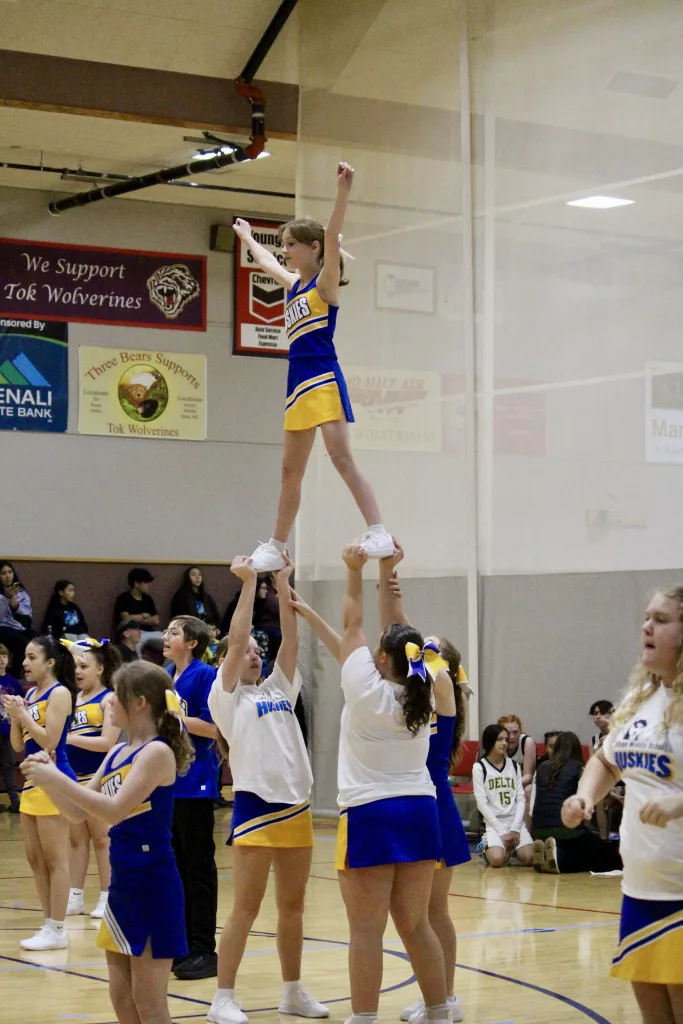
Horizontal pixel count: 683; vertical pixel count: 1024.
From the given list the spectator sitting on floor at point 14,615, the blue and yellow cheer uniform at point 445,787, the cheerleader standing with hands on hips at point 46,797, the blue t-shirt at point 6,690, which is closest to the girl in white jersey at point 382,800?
the blue and yellow cheer uniform at point 445,787

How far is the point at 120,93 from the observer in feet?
40.0

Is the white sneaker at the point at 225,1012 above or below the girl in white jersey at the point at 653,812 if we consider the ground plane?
below

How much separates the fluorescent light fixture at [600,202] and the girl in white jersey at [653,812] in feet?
24.1

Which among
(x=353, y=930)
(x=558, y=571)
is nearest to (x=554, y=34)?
(x=558, y=571)

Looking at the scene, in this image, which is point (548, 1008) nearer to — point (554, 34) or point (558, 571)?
point (558, 571)

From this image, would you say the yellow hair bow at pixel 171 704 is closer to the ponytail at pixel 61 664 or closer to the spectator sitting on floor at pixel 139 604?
the ponytail at pixel 61 664

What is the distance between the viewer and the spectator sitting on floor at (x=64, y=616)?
14.7 metres

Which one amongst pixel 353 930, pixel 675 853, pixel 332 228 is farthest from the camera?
pixel 332 228

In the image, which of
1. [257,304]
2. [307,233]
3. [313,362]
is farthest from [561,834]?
[257,304]

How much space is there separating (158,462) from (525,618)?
6.55 m

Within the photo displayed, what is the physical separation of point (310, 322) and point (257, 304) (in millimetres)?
11418

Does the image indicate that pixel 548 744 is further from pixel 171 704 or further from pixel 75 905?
pixel 171 704

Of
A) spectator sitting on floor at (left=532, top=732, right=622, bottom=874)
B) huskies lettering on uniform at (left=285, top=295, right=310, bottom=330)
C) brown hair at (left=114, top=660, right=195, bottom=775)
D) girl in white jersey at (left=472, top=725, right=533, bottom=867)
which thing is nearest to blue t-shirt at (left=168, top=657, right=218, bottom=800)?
huskies lettering on uniform at (left=285, top=295, right=310, bottom=330)

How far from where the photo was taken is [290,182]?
1602 centimetres
